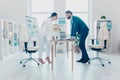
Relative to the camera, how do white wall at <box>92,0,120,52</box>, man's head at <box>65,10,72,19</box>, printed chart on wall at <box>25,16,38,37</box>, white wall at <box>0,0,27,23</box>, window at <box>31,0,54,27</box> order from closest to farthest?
printed chart on wall at <box>25,16,38,37</box> → man's head at <box>65,10,72,19</box> → white wall at <box>0,0,27,23</box> → white wall at <box>92,0,120,52</box> → window at <box>31,0,54,27</box>

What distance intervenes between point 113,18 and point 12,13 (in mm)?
4429

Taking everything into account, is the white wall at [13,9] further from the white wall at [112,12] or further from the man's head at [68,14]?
the man's head at [68,14]

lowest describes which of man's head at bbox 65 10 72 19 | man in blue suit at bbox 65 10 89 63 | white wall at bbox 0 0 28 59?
man in blue suit at bbox 65 10 89 63

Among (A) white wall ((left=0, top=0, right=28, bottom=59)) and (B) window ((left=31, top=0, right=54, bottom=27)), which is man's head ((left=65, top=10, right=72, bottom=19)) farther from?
(B) window ((left=31, top=0, right=54, bottom=27))

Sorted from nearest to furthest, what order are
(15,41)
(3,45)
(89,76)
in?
(89,76)
(3,45)
(15,41)

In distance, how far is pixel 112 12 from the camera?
8477mm

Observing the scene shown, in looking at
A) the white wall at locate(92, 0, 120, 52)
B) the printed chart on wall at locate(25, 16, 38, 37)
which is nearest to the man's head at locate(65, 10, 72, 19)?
the printed chart on wall at locate(25, 16, 38, 37)

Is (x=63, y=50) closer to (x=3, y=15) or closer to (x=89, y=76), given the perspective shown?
(x=3, y=15)

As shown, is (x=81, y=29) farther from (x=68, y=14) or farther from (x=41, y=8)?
(x=41, y=8)

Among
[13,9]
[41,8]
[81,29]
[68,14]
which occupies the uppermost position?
[41,8]

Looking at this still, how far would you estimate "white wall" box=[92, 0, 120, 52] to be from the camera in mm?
8438

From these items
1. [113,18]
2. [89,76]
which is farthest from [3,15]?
[89,76]

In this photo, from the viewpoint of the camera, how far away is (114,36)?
852 centimetres

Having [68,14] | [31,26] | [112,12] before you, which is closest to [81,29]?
[68,14]
